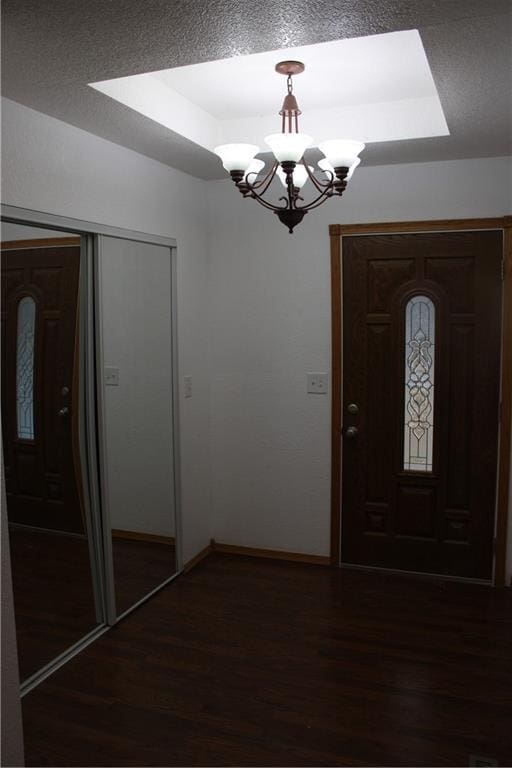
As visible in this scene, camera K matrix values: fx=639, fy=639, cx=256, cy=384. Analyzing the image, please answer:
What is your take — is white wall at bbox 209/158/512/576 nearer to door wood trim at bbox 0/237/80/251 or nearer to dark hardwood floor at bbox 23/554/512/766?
dark hardwood floor at bbox 23/554/512/766

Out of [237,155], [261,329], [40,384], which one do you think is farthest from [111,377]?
[237,155]

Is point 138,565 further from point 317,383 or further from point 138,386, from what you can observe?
point 317,383

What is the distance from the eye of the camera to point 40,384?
2854 millimetres

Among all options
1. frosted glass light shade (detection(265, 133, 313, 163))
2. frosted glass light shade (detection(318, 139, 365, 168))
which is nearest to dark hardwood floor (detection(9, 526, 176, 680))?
frosted glass light shade (detection(265, 133, 313, 163))

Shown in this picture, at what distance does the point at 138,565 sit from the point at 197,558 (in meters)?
0.71

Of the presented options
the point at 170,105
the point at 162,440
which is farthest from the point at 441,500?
the point at 170,105

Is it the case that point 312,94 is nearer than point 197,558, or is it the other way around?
point 312,94

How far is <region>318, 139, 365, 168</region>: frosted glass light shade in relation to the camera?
2.43 m

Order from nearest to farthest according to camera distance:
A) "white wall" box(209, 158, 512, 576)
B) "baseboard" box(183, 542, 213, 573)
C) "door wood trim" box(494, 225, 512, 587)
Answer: "door wood trim" box(494, 225, 512, 587)
"white wall" box(209, 158, 512, 576)
"baseboard" box(183, 542, 213, 573)

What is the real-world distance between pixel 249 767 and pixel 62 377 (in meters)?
1.80

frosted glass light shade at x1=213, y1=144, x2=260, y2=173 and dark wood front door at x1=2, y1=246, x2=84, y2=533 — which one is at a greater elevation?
frosted glass light shade at x1=213, y1=144, x2=260, y2=173

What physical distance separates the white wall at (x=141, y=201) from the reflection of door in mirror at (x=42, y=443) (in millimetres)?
217

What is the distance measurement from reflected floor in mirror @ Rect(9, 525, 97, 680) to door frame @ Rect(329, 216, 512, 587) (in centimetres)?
163

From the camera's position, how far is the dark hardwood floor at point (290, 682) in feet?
7.89
